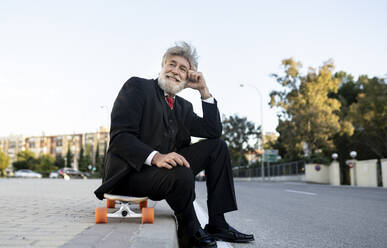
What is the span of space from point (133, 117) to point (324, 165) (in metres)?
33.1

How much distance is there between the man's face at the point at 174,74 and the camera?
3559mm

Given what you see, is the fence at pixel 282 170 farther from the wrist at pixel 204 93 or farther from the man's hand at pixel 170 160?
the man's hand at pixel 170 160

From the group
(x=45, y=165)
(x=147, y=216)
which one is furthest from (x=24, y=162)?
(x=147, y=216)

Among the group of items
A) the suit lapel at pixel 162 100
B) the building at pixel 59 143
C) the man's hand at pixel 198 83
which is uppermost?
the building at pixel 59 143

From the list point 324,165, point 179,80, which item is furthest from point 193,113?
point 324,165

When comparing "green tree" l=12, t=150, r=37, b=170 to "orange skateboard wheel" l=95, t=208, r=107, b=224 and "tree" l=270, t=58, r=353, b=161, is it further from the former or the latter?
"orange skateboard wheel" l=95, t=208, r=107, b=224

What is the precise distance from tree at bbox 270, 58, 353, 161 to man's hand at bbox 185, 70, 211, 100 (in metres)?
31.3

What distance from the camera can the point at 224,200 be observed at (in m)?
3.27

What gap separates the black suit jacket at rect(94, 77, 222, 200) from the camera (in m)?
2.96

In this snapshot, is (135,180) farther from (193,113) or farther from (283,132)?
(283,132)

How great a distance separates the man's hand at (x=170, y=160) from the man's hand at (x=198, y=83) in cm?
115

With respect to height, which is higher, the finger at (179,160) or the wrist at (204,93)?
the wrist at (204,93)

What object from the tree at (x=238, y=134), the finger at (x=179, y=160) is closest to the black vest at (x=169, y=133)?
the finger at (x=179, y=160)

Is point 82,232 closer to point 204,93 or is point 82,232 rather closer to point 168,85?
point 168,85
